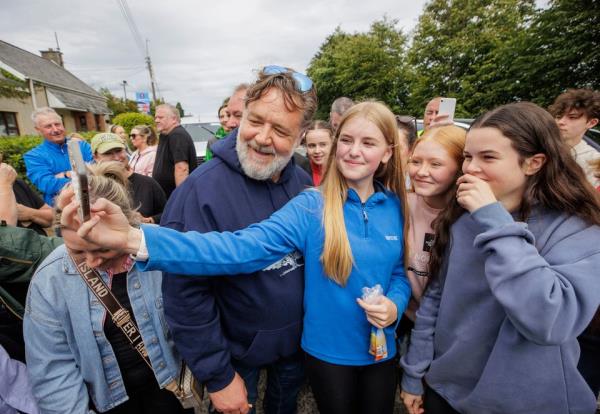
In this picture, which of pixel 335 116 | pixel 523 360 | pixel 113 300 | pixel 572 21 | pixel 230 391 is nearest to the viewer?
pixel 523 360

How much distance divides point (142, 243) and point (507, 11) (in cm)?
2307

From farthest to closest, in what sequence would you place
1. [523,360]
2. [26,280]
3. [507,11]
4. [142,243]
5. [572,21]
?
[507,11] → [572,21] → [26,280] → [523,360] → [142,243]

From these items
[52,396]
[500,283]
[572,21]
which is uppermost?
[572,21]

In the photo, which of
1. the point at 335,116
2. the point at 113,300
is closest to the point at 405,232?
the point at 113,300

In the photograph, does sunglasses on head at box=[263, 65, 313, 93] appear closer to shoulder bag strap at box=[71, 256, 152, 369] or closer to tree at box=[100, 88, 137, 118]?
shoulder bag strap at box=[71, 256, 152, 369]

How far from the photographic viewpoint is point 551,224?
1260 mm

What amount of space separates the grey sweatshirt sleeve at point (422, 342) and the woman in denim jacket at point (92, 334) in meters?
1.38

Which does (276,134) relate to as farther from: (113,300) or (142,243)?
(113,300)

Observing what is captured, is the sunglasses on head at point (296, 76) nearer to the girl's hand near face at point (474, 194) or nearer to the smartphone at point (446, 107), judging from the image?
the girl's hand near face at point (474, 194)

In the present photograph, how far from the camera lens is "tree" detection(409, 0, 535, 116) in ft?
47.8

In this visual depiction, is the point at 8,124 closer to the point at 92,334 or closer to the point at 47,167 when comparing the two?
the point at 47,167

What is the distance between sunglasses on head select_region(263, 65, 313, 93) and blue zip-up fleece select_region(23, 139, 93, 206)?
145 inches

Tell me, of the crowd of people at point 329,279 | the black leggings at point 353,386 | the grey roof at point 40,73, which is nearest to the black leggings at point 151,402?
the crowd of people at point 329,279

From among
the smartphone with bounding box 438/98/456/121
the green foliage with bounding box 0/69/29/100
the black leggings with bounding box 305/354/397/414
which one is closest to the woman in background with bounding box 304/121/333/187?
the smartphone with bounding box 438/98/456/121
